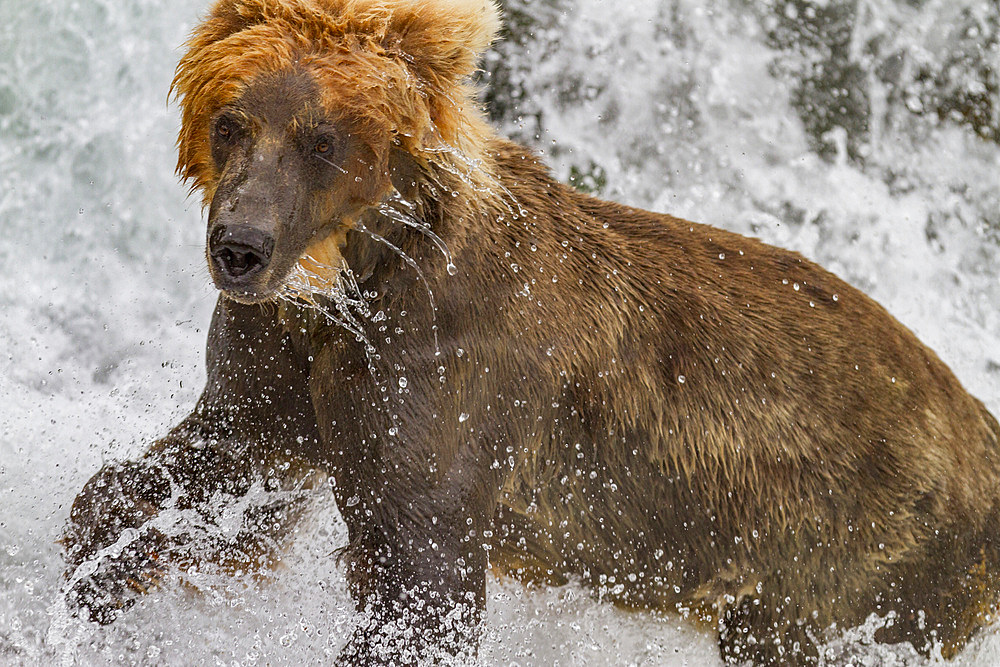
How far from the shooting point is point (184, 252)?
7594 millimetres

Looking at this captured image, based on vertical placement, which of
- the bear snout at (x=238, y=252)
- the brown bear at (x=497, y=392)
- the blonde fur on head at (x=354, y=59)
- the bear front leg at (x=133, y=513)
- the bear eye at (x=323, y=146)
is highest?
the blonde fur on head at (x=354, y=59)

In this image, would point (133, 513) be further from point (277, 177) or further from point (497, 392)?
point (277, 177)

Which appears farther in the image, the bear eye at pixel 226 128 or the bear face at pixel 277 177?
the bear eye at pixel 226 128

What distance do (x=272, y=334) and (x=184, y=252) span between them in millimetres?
3948

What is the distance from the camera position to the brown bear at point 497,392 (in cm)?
339

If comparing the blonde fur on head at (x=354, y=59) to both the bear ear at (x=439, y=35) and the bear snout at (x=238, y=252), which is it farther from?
the bear snout at (x=238, y=252)

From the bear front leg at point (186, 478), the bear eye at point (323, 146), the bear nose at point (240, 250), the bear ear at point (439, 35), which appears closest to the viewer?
the bear nose at point (240, 250)

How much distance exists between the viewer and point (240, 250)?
3207mm

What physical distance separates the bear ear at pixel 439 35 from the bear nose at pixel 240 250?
29.1 inches

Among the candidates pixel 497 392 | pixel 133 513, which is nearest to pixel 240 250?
pixel 497 392

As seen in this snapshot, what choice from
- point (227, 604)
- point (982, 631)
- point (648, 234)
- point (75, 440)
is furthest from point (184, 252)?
point (982, 631)

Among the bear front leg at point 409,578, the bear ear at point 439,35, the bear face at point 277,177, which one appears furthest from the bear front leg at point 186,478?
the bear ear at point 439,35

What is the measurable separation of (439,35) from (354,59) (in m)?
0.32

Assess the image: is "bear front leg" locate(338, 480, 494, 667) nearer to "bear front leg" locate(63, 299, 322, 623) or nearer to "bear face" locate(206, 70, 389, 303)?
"bear front leg" locate(63, 299, 322, 623)
